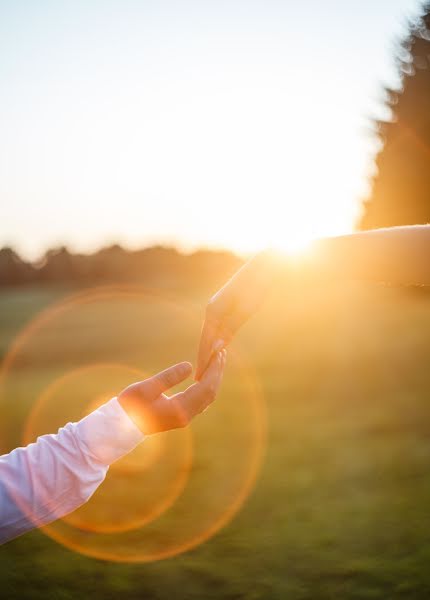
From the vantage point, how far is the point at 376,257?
1.51 m

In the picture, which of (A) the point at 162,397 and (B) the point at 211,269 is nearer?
(A) the point at 162,397

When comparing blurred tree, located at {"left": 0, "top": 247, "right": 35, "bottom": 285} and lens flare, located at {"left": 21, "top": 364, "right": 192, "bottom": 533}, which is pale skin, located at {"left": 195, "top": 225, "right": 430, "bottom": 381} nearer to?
lens flare, located at {"left": 21, "top": 364, "right": 192, "bottom": 533}

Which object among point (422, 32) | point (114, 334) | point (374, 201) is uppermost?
point (422, 32)

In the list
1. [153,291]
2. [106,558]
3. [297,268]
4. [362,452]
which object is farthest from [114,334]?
[297,268]

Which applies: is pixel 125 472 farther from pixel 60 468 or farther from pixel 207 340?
pixel 207 340

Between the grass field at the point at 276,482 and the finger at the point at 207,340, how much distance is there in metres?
2.00

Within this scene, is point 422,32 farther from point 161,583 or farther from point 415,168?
point 161,583

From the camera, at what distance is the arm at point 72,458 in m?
1.79

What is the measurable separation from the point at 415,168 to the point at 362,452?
1497 centimetres

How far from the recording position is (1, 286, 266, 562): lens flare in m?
4.12

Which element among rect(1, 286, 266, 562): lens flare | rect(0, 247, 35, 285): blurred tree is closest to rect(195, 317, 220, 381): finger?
rect(1, 286, 266, 562): lens flare

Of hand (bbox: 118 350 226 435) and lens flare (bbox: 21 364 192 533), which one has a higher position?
hand (bbox: 118 350 226 435)

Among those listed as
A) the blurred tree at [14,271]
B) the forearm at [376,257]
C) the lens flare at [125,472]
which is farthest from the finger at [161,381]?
the blurred tree at [14,271]

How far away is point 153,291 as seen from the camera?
80.5ft
